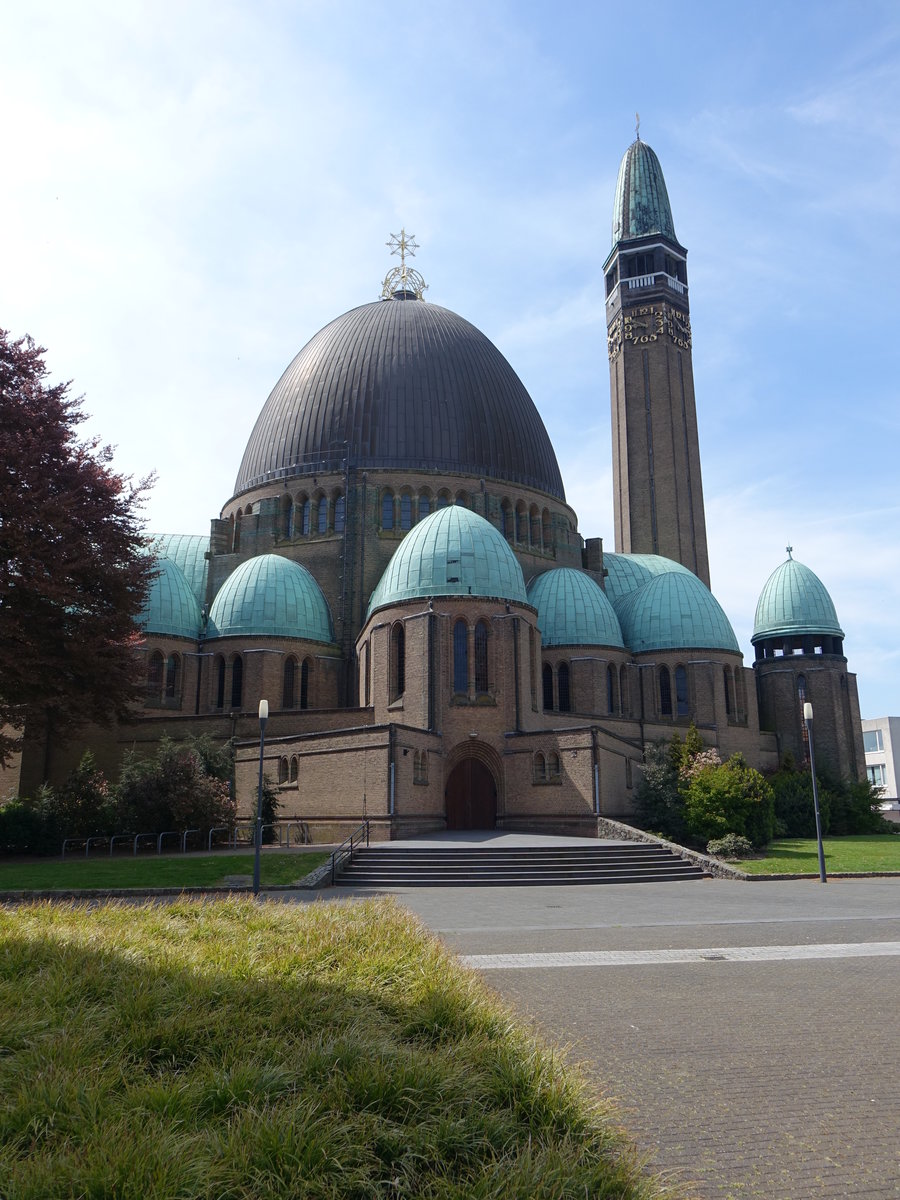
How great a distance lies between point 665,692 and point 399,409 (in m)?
19.5

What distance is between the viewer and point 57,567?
23594 millimetres

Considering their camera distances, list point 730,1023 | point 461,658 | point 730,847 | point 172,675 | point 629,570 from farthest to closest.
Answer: point 629,570 < point 172,675 < point 461,658 < point 730,847 < point 730,1023

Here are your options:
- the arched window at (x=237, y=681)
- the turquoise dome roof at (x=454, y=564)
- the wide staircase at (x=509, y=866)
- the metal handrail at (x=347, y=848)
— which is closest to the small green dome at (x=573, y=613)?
the turquoise dome roof at (x=454, y=564)

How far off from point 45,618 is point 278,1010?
19.4 metres

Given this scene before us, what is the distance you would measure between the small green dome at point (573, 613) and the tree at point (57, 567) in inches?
887

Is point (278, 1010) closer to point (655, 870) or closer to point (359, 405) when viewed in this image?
point (655, 870)

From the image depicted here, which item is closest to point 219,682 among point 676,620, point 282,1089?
point 676,620

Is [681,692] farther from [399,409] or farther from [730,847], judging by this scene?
[399,409]

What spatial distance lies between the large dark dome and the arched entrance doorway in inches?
681

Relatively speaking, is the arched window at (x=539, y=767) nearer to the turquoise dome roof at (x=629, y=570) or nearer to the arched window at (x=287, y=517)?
the turquoise dome roof at (x=629, y=570)

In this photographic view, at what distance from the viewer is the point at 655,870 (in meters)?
26.3

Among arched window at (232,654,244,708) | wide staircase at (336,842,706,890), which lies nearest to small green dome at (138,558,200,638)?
arched window at (232,654,244,708)

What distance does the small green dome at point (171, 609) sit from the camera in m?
42.6

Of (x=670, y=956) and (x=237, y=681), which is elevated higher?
(x=237, y=681)
